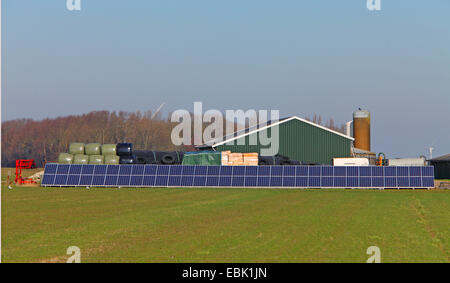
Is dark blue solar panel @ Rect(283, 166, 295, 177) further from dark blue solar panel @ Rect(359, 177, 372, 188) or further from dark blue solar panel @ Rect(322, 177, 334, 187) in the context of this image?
dark blue solar panel @ Rect(359, 177, 372, 188)

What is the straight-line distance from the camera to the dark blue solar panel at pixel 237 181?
46.2 metres

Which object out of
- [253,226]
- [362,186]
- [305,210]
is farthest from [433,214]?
[362,186]

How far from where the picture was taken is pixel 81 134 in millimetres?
139500

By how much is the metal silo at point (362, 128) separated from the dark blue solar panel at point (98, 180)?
4732cm

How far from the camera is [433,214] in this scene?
24.6m

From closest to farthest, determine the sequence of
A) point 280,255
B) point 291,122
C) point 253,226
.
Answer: point 280,255 < point 253,226 < point 291,122

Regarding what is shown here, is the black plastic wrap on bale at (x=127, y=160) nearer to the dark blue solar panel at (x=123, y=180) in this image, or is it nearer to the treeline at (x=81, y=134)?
the dark blue solar panel at (x=123, y=180)

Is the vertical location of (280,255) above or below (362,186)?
above

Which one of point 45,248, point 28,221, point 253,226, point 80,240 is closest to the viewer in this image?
point 45,248

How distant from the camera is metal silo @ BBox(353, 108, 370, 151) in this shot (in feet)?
275

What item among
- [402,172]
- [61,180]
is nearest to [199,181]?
[61,180]
